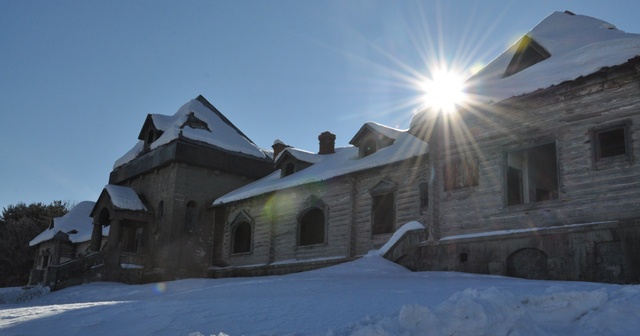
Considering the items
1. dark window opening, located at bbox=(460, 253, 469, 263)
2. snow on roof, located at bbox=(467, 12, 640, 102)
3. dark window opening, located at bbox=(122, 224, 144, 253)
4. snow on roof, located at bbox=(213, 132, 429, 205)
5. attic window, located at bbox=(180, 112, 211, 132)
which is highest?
attic window, located at bbox=(180, 112, 211, 132)

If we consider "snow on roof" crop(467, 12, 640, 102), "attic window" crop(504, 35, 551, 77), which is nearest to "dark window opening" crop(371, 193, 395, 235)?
"snow on roof" crop(467, 12, 640, 102)

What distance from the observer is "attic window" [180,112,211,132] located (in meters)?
29.2

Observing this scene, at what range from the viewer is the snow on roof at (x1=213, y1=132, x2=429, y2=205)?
19.2m

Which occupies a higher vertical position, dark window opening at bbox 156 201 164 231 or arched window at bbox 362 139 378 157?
arched window at bbox 362 139 378 157

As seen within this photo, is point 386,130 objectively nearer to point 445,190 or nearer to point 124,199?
point 445,190

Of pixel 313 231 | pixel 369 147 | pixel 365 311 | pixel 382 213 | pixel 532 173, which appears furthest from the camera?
pixel 313 231

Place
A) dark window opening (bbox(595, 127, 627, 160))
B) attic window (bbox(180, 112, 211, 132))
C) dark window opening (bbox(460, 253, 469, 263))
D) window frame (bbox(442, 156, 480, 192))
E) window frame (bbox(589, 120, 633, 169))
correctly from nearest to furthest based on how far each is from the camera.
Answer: window frame (bbox(589, 120, 633, 169)), dark window opening (bbox(460, 253, 469, 263)), window frame (bbox(442, 156, 480, 192)), dark window opening (bbox(595, 127, 627, 160)), attic window (bbox(180, 112, 211, 132))

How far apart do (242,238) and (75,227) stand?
15.3 metres

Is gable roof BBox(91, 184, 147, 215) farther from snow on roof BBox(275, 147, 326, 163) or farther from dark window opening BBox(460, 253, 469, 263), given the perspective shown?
dark window opening BBox(460, 253, 469, 263)

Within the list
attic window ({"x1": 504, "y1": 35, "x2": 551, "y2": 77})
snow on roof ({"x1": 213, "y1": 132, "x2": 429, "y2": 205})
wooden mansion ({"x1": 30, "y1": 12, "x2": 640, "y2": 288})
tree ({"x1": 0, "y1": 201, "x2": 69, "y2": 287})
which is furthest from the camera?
tree ({"x1": 0, "y1": 201, "x2": 69, "y2": 287})

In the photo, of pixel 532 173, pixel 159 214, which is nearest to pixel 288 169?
pixel 159 214

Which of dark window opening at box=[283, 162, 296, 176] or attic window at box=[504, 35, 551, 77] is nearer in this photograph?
attic window at box=[504, 35, 551, 77]

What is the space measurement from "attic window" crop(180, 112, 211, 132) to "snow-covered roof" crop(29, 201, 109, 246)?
11.5 m

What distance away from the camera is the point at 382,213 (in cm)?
2161
